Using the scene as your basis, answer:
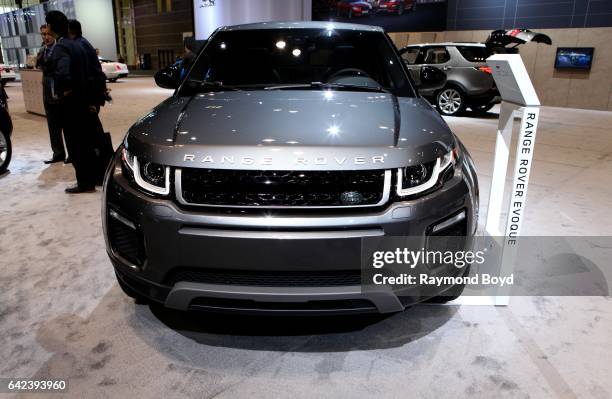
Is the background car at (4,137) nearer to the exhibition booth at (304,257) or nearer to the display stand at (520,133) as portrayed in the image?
the exhibition booth at (304,257)

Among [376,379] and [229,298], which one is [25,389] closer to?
[229,298]

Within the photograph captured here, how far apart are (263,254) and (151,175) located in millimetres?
549

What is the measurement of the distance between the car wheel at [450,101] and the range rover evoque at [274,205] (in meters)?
7.75

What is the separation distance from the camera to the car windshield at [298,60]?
2.62m

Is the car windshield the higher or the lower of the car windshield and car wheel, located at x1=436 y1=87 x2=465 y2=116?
the higher

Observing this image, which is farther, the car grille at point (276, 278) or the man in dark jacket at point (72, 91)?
the man in dark jacket at point (72, 91)

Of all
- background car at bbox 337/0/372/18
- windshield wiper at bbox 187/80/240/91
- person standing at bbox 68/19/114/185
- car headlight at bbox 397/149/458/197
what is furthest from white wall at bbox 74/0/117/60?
car headlight at bbox 397/149/458/197

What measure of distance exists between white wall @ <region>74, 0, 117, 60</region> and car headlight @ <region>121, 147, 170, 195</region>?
98.3ft

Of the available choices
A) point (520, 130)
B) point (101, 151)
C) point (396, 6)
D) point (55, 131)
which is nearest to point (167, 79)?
point (101, 151)

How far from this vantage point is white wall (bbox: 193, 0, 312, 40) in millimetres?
8844

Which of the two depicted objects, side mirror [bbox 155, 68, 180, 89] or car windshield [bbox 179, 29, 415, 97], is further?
side mirror [bbox 155, 68, 180, 89]

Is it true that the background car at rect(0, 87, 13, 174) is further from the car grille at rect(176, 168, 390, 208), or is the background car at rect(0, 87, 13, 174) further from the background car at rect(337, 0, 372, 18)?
the background car at rect(337, 0, 372, 18)

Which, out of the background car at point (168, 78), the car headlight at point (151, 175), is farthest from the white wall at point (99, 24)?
the car headlight at point (151, 175)

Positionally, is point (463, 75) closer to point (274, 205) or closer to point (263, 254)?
point (274, 205)
